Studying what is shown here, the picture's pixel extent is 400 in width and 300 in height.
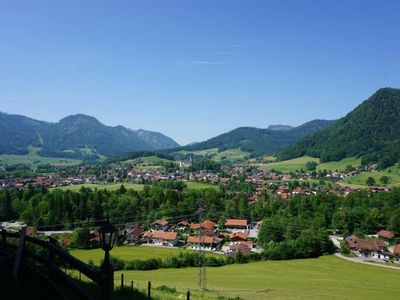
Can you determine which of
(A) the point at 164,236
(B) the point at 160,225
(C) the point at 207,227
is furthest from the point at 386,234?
(B) the point at 160,225

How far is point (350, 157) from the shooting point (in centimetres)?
18925

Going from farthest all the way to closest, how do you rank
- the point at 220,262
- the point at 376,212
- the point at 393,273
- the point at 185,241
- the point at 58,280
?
the point at 376,212, the point at 185,241, the point at 220,262, the point at 393,273, the point at 58,280

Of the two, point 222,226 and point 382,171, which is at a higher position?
point 382,171

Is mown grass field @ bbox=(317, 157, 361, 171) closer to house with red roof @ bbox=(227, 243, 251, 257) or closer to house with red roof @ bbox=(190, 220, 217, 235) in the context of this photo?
house with red roof @ bbox=(190, 220, 217, 235)

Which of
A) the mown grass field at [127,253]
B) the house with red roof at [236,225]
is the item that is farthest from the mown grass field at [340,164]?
the mown grass field at [127,253]

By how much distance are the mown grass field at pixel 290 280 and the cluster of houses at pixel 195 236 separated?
9.37 meters

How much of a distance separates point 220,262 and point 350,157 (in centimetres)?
16413

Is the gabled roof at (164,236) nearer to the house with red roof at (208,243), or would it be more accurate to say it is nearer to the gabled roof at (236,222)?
the house with red roof at (208,243)

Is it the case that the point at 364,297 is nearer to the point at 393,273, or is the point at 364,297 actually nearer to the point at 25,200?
the point at 393,273

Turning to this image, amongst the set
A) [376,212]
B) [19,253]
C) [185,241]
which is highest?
[19,253]

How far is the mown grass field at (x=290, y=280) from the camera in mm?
26469

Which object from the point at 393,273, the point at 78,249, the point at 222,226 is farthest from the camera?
the point at 222,226

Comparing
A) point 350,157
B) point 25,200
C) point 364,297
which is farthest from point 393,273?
point 350,157

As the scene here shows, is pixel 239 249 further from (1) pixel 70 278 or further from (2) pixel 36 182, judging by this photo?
(2) pixel 36 182
